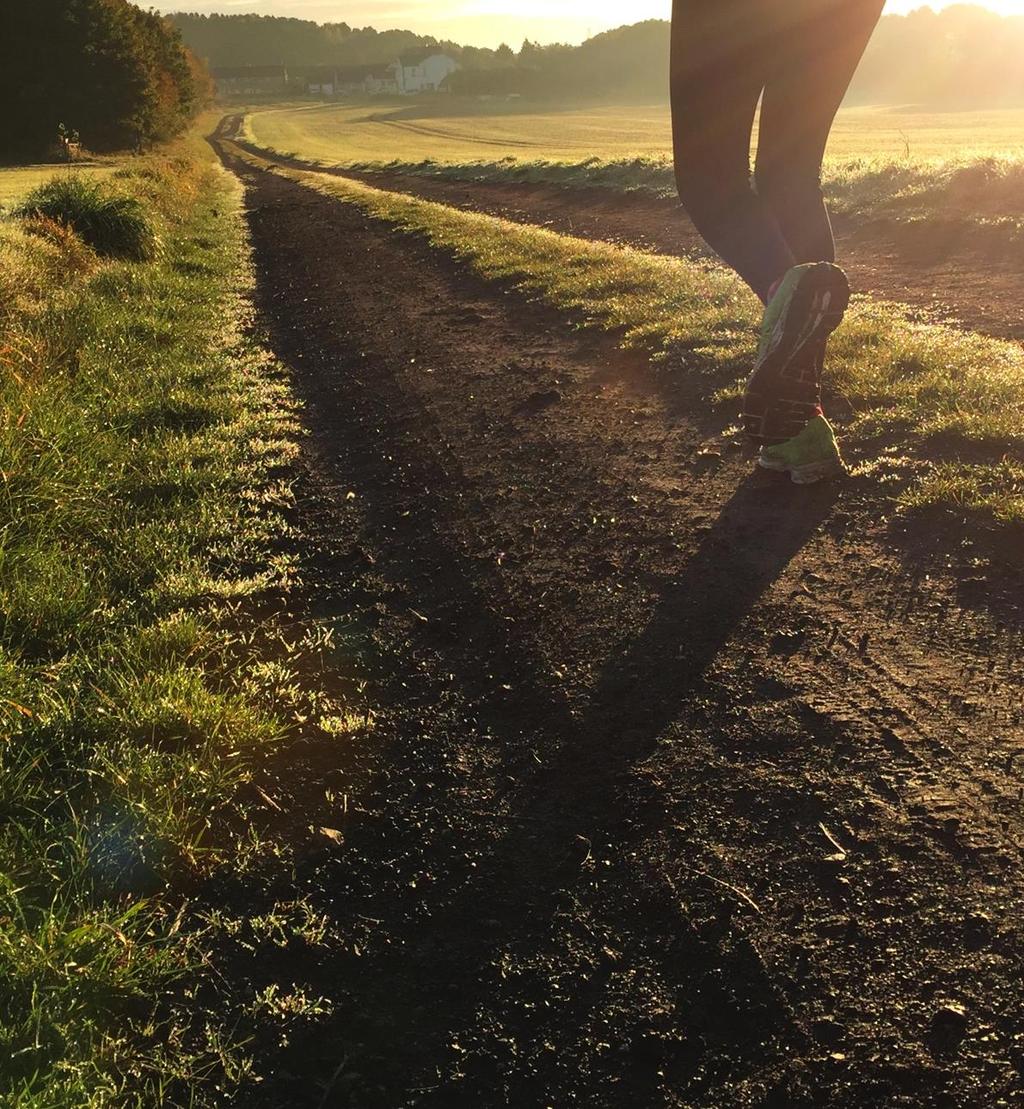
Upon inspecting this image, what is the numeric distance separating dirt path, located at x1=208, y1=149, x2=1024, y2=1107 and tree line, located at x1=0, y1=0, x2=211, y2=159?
1914 inches

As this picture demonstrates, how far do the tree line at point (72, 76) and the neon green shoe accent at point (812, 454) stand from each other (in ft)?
159

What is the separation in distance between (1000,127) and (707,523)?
47.2m

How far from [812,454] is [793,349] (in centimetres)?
55

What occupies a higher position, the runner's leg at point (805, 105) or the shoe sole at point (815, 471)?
the runner's leg at point (805, 105)

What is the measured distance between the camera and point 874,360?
187 inches

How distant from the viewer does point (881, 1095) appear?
126cm

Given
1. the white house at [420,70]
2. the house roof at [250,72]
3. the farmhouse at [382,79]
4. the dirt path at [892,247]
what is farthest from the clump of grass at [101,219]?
the house roof at [250,72]

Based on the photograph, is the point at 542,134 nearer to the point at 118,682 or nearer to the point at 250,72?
the point at 118,682

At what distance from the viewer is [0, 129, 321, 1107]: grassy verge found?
1.45 meters

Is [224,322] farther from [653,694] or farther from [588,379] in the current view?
[653,694]

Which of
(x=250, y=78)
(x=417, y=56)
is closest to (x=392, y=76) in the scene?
(x=417, y=56)

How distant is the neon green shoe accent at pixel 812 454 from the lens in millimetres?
3346

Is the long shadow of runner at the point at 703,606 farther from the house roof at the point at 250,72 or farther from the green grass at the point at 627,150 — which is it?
the house roof at the point at 250,72

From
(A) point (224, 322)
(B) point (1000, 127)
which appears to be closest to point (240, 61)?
(B) point (1000, 127)
